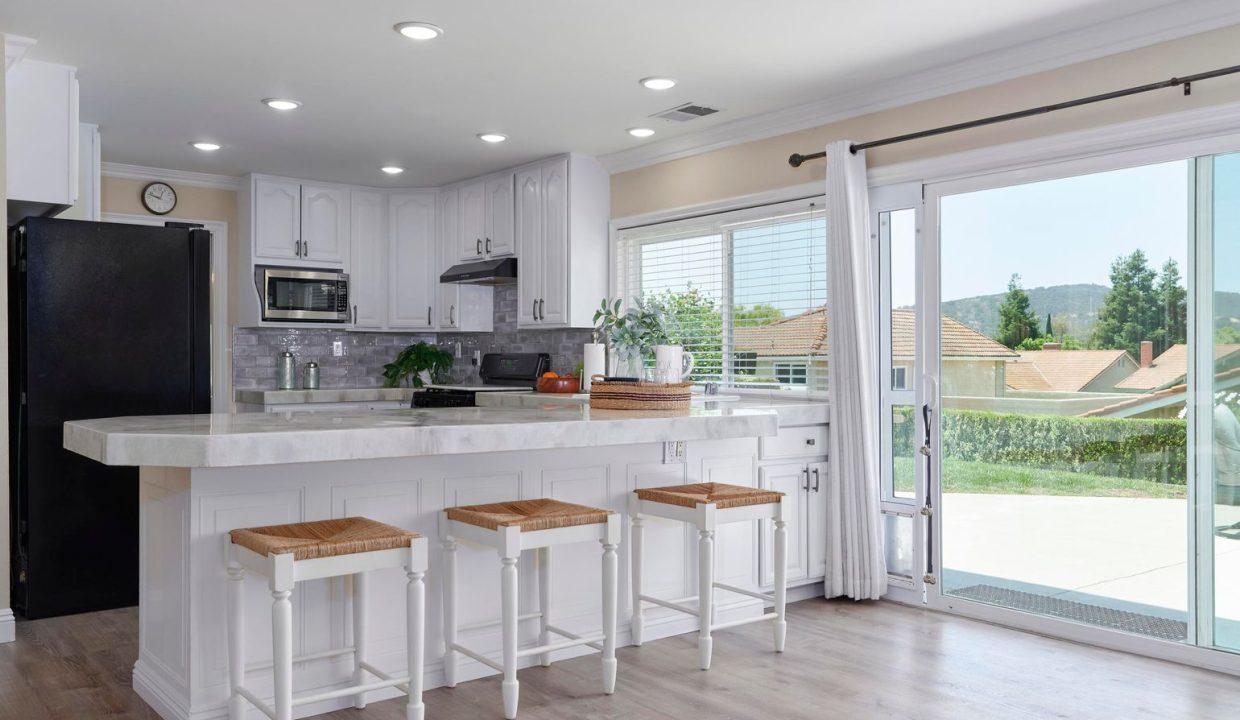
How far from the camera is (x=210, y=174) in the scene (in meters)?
6.23

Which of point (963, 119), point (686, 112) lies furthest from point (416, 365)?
point (963, 119)

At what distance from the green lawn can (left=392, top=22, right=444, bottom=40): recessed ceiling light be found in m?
2.71

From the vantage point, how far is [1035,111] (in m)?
3.72

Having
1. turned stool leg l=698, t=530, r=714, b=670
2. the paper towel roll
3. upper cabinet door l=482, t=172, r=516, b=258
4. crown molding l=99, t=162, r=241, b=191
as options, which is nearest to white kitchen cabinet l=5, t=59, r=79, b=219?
crown molding l=99, t=162, r=241, b=191

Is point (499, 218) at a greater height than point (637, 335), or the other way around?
point (499, 218)

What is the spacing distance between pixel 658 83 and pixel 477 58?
824 millimetres

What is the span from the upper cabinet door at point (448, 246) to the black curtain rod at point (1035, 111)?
270cm

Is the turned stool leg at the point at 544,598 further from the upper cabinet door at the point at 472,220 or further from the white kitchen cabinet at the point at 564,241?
the upper cabinet door at the point at 472,220

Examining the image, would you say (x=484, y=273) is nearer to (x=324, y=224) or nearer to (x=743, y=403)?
(x=324, y=224)

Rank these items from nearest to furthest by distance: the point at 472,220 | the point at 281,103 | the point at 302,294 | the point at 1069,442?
the point at 1069,442, the point at 281,103, the point at 302,294, the point at 472,220

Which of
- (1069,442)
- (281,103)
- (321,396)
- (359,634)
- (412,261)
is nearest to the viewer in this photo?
(359,634)

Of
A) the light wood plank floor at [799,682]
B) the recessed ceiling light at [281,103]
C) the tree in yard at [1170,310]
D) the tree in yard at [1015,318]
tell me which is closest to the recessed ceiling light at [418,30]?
the recessed ceiling light at [281,103]

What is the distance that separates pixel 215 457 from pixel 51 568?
2220mm

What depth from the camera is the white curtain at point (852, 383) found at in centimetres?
434
